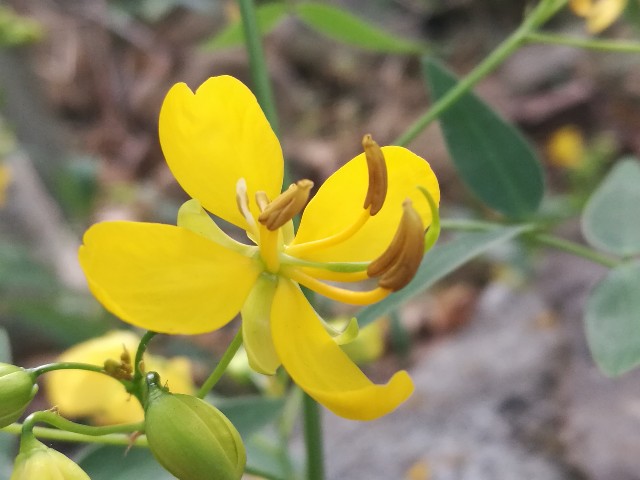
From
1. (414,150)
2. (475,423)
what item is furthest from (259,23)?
(414,150)

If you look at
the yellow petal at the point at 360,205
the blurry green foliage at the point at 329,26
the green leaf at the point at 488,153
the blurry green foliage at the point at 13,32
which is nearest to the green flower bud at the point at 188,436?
the yellow petal at the point at 360,205

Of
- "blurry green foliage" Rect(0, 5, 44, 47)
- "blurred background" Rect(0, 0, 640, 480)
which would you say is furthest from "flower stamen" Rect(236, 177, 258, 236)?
"blurry green foliage" Rect(0, 5, 44, 47)

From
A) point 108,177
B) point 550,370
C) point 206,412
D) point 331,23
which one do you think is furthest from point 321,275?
point 108,177

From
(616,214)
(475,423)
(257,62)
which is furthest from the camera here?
(475,423)

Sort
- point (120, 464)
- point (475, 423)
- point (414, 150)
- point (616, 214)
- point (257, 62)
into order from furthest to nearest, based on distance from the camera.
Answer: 1. point (414, 150)
2. point (475, 423)
3. point (616, 214)
4. point (257, 62)
5. point (120, 464)

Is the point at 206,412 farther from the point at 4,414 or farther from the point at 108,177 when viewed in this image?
the point at 108,177

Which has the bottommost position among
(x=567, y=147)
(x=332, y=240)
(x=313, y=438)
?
(x=567, y=147)

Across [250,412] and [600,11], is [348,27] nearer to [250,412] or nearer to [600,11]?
[600,11]
